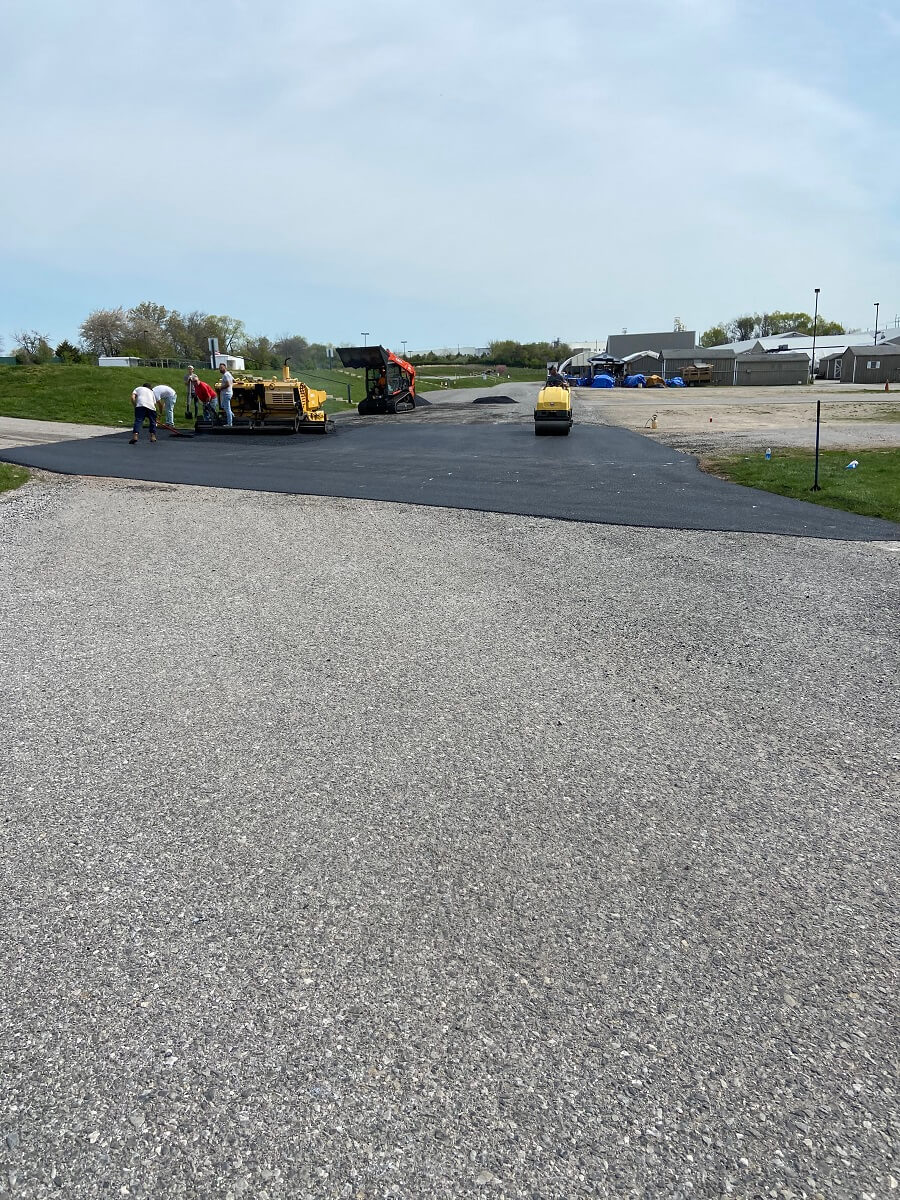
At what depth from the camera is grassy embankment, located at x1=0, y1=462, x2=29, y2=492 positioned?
15.3 meters

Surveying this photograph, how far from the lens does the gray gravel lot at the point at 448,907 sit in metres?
A: 2.52

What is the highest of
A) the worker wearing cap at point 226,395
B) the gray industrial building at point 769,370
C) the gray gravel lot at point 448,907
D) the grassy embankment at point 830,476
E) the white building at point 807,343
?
the white building at point 807,343

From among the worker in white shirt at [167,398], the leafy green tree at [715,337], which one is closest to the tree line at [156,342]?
the worker in white shirt at [167,398]

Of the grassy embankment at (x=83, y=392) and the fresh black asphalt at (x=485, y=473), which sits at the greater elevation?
the grassy embankment at (x=83, y=392)

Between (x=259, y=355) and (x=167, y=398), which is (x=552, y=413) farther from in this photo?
(x=259, y=355)

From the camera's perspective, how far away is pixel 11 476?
1616cm

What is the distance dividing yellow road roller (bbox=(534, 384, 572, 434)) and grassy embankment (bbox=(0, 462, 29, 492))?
15.3 metres

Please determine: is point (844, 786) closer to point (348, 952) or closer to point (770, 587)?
point (348, 952)

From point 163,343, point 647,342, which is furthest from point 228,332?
point 647,342

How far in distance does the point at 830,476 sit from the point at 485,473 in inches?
254

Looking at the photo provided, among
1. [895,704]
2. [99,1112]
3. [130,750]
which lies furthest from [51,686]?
[895,704]

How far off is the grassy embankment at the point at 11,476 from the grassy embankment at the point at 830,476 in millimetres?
12990

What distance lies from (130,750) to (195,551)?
5.66 metres

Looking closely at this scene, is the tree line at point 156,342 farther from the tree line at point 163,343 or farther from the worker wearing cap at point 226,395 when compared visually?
the worker wearing cap at point 226,395
